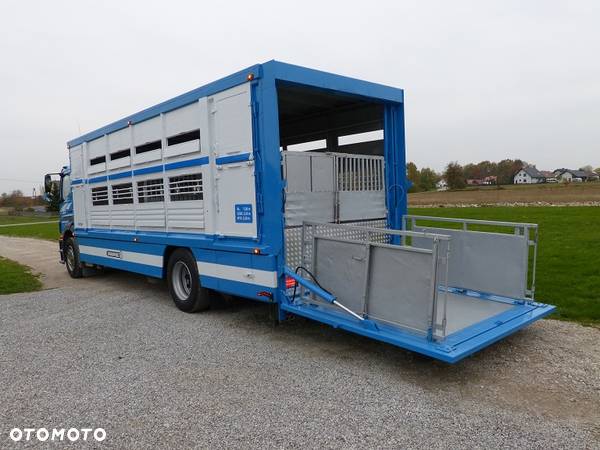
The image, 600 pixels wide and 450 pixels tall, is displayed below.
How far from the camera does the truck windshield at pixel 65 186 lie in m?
10.5

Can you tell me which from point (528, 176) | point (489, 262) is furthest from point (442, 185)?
point (489, 262)

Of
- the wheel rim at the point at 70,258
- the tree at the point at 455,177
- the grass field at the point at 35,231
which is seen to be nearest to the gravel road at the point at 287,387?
the wheel rim at the point at 70,258

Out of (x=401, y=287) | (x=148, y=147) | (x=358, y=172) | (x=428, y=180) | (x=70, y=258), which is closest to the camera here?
(x=401, y=287)

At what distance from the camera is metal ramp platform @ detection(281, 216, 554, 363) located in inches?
156

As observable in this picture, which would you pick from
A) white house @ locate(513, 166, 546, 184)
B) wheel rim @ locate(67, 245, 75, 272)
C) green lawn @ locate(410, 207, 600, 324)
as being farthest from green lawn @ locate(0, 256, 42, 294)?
white house @ locate(513, 166, 546, 184)

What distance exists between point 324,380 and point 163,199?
388cm

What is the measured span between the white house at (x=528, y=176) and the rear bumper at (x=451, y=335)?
240ft

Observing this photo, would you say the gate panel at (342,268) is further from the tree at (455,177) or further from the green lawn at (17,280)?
the tree at (455,177)

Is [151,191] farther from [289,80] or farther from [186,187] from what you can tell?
[289,80]

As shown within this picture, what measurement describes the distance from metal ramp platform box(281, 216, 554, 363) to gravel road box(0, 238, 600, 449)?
36cm

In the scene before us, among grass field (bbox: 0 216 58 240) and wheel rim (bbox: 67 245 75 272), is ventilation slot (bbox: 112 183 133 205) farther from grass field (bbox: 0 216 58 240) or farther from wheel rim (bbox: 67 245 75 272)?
grass field (bbox: 0 216 58 240)

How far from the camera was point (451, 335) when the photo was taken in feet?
13.7

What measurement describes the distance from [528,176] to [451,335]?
80.5 metres

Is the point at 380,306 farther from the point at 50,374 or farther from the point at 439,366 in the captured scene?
the point at 50,374
